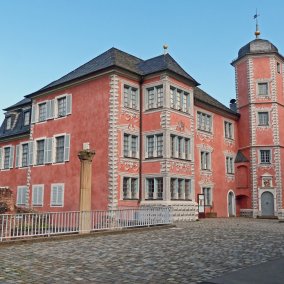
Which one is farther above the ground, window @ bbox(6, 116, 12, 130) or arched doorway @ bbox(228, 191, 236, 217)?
window @ bbox(6, 116, 12, 130)

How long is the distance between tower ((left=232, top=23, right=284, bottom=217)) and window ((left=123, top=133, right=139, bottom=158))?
1313 cm

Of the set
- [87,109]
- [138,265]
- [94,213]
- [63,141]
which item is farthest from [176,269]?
[63,141]

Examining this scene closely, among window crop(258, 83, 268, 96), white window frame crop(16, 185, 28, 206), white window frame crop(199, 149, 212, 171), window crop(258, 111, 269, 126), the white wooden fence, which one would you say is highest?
window crop(258, 83, 268, 96)

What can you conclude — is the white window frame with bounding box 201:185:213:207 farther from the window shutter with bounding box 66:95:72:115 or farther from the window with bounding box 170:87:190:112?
the window shutter with bounding box 66:95:72:115

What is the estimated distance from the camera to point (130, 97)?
26.4 m

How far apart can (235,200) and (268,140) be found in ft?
20.4

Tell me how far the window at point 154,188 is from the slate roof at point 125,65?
750cm

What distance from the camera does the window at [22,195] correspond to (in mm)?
31484

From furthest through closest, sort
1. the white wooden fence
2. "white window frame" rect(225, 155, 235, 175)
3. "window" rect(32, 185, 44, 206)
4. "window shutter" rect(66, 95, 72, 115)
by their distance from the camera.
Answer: "white window frame" rect(225, 155, 235, 175) → "window" rect(32, 185, 44, 206) → "window shutter" rect(66, 95, 72, 115) → the white wooden fence

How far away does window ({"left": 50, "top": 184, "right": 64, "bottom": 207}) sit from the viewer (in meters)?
27.8

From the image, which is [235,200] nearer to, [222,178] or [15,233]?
[222,178]

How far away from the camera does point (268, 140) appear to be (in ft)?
112

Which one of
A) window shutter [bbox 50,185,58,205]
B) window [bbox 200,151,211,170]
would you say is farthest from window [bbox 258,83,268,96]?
→ window shutter [bbox 50,185,58,205]

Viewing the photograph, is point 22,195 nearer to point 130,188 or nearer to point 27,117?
point 27,117
